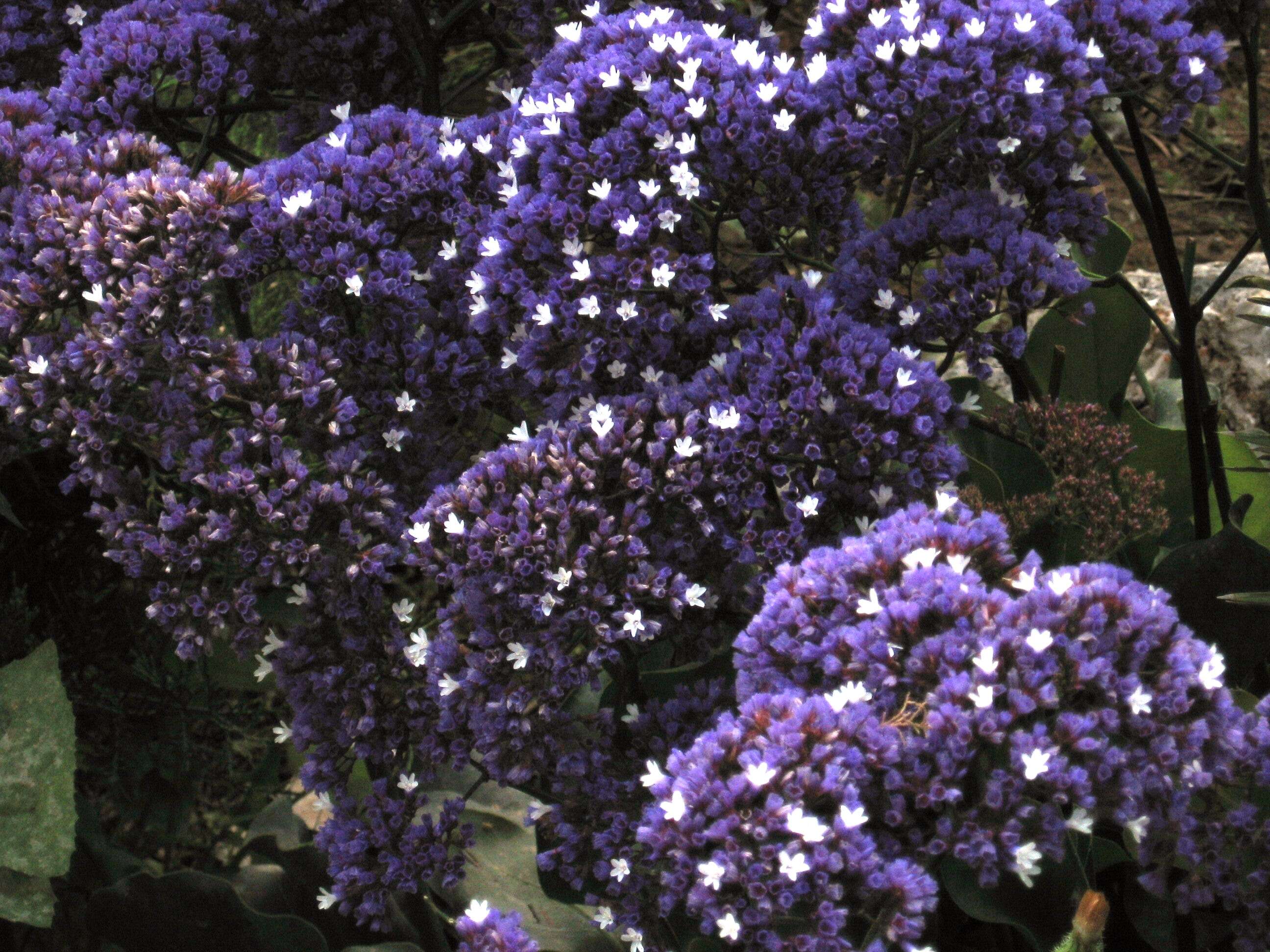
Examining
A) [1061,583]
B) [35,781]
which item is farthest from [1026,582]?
[35,781]

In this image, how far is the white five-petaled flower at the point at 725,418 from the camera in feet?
6.47

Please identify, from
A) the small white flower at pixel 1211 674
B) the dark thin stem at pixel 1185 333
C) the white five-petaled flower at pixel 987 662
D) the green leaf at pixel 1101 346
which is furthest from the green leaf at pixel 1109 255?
the white five-petaled flower at pixel 987 662

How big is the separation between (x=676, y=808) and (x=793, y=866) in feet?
0.49

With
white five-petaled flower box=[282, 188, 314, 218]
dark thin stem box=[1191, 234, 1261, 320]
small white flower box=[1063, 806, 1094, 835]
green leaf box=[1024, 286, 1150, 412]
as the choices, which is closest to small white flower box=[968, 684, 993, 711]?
small white flower box=[1063, 806, 1094, 835]

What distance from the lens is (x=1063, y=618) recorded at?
→ 1.58m

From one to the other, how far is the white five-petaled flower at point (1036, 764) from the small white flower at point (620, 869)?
661mm

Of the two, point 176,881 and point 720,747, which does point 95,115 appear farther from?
point 720,747

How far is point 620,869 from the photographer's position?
1.93 metres

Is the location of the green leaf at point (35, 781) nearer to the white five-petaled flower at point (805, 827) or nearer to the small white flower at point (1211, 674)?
the white five-petaled flower at point (805, 827)

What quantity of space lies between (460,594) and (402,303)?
1.84 feet

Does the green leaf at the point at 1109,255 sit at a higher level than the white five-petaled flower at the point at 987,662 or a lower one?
higher

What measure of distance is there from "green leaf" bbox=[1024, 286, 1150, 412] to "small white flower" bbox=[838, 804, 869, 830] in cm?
161

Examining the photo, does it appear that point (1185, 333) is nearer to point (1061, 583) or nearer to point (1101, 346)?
point (1101, 346)

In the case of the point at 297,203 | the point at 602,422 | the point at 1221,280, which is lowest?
the point at 602,422
